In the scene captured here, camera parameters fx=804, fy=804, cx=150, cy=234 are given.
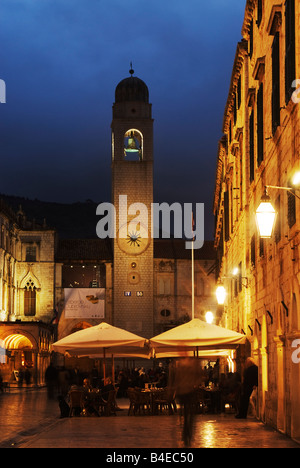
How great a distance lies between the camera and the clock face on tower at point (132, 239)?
7481cm

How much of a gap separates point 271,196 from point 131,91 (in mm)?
62091

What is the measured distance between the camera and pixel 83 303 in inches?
2849

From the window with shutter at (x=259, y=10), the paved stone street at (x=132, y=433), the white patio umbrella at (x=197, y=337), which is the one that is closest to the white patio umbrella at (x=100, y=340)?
the white patio umbrella at (x=197, y=337)

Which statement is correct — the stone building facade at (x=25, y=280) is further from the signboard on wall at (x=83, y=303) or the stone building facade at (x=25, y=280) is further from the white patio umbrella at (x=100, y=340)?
the white patio umbrella at (x=100, y=340)

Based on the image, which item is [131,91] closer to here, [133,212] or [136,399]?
[133,212]

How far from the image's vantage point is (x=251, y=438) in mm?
15875

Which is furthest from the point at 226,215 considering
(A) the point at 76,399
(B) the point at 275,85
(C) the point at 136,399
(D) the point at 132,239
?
(D) the point at 132,239

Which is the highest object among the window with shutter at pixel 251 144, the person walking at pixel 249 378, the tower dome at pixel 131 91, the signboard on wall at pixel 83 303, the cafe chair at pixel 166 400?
the tower dome at pixel 131 91

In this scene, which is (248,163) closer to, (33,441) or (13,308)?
(33,441)

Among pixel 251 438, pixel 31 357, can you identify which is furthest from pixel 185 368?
pixel 31 357

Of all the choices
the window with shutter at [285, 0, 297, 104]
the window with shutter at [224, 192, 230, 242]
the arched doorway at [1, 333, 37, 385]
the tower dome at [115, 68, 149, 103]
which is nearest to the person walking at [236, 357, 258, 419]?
the window with shutter at [285, 0, 297, 104]

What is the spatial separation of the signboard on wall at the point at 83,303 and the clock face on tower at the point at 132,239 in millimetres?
4769

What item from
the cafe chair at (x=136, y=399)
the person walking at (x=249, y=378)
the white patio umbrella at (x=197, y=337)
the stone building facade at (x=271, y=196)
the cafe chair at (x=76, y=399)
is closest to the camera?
the stone building facade at (x=271, y=196)
